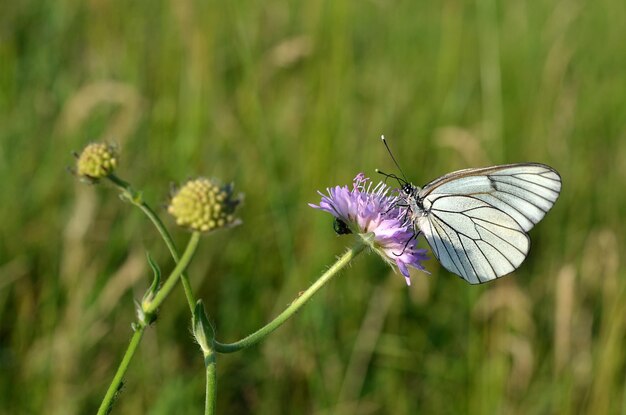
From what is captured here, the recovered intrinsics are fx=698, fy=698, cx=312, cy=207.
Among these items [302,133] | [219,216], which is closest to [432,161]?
[302,133]

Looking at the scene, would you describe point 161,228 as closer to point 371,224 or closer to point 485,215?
point 371,224

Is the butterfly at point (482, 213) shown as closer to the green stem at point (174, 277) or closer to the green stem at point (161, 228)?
the green stem at point (161, 228)

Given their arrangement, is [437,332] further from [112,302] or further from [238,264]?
[112,302]

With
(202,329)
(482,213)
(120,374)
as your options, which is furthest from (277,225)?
(120,374)

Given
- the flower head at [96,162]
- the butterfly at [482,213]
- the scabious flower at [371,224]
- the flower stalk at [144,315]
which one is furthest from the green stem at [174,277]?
the butterfly at [482,213]

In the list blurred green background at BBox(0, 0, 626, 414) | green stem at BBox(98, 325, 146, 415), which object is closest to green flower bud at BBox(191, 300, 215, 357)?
green stem at BBox(98, 325, 146, 415)
